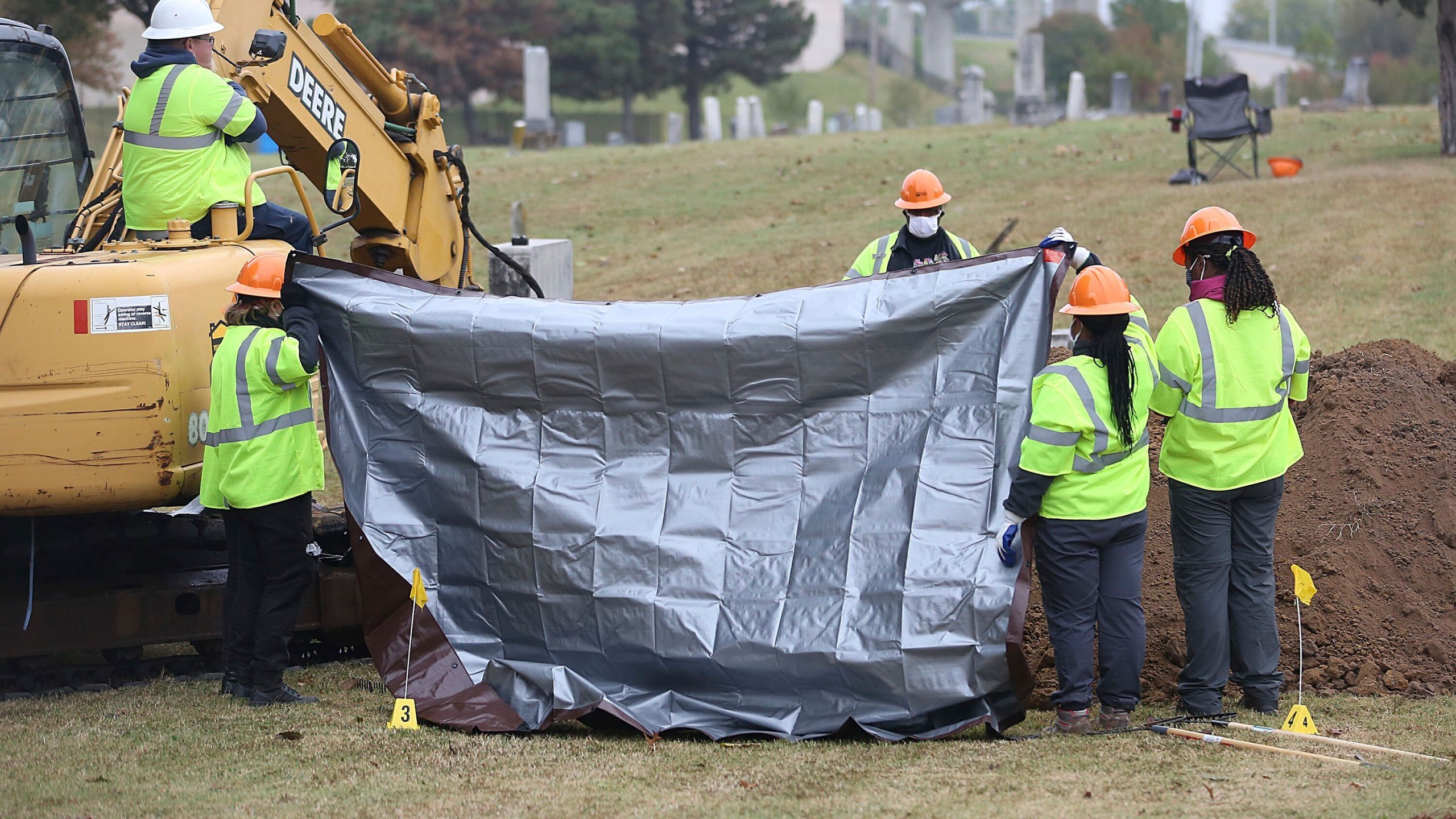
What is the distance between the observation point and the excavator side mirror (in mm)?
6945

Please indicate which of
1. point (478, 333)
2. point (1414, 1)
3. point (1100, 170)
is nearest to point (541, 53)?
point (1100, 170)

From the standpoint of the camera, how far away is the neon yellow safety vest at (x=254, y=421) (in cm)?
572

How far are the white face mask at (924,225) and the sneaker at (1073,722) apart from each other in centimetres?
275

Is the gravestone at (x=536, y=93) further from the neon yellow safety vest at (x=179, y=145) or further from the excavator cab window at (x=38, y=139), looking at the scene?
the neon yellow safety vest at (x=179, y=145)

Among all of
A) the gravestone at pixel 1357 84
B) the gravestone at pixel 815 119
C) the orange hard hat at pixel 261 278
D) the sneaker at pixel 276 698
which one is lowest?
the sneaker at pixel 276 698

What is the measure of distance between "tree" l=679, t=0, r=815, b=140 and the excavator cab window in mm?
40008

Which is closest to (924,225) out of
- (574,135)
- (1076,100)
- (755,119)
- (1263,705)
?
(1263,705)

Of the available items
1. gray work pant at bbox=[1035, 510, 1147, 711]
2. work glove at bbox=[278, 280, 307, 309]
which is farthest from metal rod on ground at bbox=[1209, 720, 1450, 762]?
work glove at bbox=[278, 280, 307, 309]

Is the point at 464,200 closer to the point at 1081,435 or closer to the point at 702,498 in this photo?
the point at 702,498

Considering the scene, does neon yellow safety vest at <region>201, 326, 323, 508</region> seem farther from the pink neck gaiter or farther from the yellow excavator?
the pink neck gaiter

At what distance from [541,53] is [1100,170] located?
48.0 feet

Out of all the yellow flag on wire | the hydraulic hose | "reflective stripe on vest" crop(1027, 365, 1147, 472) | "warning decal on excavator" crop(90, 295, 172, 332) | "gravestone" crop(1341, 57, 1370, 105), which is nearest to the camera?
"reflective stripe on vest" crop(1027, 365, 1147, 472)

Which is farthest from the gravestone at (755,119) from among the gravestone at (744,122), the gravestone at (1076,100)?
the gravestone at (1076,100)

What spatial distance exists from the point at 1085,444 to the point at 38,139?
5.63 m
